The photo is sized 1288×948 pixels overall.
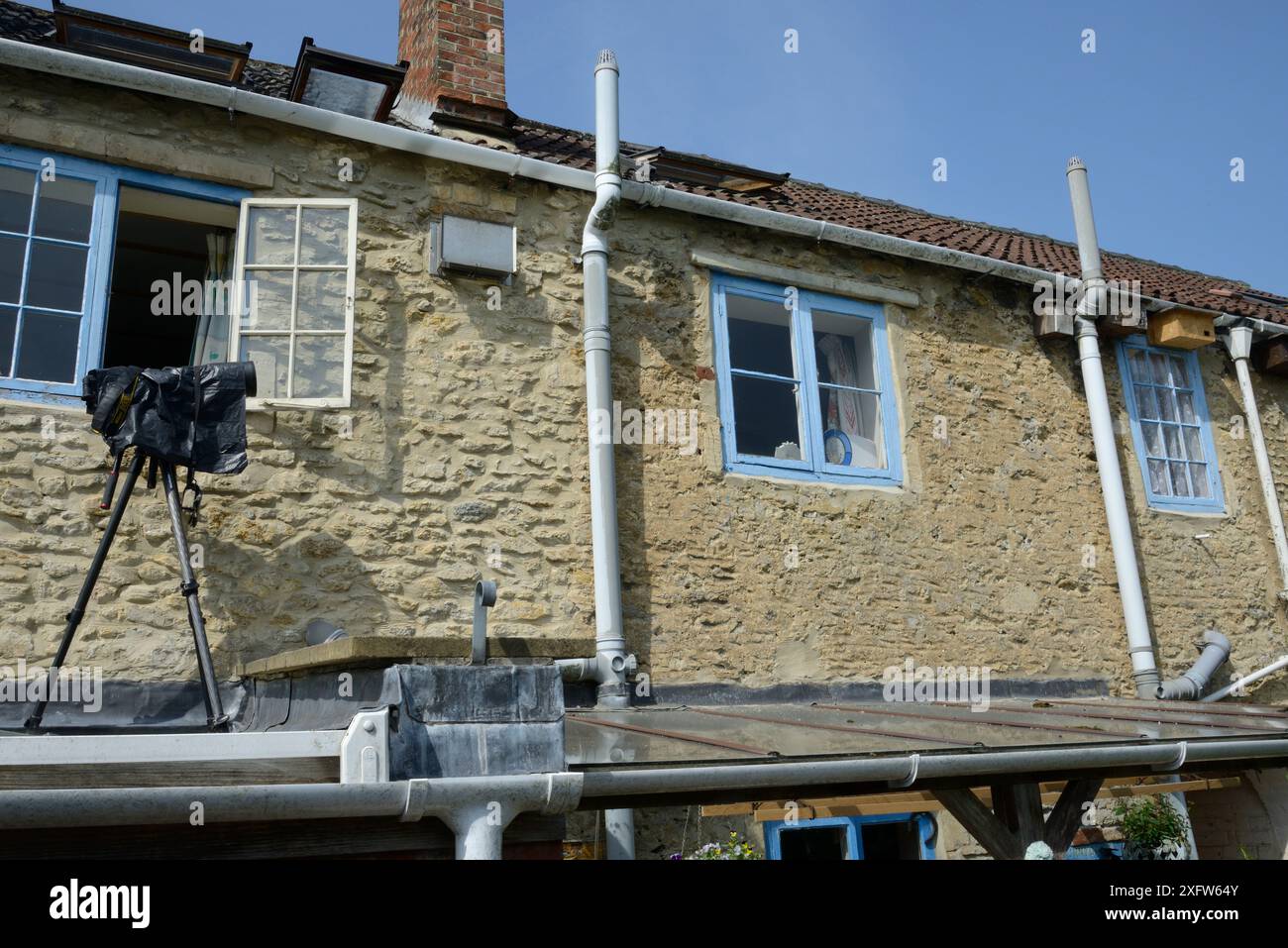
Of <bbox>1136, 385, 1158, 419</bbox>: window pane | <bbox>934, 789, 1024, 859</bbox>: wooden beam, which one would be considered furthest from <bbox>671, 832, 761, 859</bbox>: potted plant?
<bbox>1136, 385, 1158, 419</bbox>: window pane

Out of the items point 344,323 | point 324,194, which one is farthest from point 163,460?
point 324,194

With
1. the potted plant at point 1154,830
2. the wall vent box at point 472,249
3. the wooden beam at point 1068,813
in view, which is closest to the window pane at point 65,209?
the wall vent box at point 472,249

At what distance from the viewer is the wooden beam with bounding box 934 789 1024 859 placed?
16.6 ft

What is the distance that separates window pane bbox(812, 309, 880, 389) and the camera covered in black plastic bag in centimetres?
388

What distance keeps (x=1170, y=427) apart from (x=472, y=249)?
566 cm

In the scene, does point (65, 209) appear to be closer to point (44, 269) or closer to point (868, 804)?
point (44, 269)

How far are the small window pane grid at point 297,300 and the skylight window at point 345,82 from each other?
2.71ft

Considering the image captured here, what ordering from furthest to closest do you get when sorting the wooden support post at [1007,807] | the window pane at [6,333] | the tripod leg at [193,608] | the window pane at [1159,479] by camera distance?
the window pane at [1159,479] → the window pane at [6,333] → the wooden support post at [1007,807] → the tripod leg at [193,608]

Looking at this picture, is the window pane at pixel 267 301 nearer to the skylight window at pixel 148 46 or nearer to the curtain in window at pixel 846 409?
the skylight window at pixel 148 46

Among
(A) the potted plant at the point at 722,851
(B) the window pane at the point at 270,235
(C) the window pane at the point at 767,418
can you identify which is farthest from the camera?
(C) the window pane at the point at 767,418

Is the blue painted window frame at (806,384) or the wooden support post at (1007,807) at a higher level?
the blue painted window frame at (806,384)

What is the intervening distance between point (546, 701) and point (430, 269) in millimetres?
3610

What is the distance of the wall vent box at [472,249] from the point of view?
6633 mm

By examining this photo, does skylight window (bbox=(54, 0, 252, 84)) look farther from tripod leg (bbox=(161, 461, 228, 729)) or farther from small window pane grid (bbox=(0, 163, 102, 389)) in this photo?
tripod leg (bbox=(161, 461, 228, 729))
